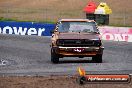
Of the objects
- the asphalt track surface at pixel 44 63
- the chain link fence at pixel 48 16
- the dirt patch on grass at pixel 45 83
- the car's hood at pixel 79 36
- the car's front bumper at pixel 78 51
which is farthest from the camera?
the chain link fence at pixel 48 16

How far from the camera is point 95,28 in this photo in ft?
67.5

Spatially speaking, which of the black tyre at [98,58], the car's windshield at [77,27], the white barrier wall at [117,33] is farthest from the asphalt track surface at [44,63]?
the white barrier wall at [117,33]

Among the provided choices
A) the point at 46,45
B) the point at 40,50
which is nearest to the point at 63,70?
the point at 40,50

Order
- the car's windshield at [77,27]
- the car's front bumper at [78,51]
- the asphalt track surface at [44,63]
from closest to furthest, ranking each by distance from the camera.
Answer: the asphalt track surface at [44,63], the car's front bumper at [78,51], the car's windshield at [77,27]

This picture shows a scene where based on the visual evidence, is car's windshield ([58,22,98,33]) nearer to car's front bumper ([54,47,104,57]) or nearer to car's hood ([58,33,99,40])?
car's hood ([58,33,99,40])

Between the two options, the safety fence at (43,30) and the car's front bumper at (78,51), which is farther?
the safety fence at (43,30)

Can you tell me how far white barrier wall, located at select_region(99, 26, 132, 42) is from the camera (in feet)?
110

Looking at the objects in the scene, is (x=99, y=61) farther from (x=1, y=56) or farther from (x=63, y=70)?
(x=1, y=56)

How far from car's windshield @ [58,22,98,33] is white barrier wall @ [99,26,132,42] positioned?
42.8 ft

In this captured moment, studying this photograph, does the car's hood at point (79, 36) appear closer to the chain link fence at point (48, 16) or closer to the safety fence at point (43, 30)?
the safety fence at point (43, 30)

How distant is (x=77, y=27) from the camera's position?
20.5 m

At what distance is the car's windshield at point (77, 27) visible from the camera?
2041 centimetres

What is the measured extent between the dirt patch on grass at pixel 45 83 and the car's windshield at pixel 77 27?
5.65 meters

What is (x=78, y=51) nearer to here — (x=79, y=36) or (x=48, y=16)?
(x=79, y=36)
